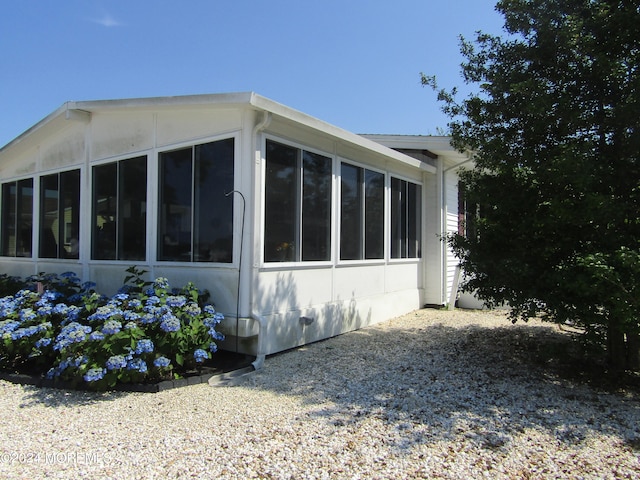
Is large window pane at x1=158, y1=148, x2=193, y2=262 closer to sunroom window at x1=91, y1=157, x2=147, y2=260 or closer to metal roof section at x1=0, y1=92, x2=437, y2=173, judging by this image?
sunroom window at x1=91, y1=157, x2=147, y2=260

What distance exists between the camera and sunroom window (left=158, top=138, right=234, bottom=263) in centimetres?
529

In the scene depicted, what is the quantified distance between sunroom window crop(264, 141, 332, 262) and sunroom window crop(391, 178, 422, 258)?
2101 mm

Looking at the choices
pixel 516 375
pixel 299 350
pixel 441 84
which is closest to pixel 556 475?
pixel 516 375

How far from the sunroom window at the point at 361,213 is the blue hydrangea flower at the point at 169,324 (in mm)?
2979

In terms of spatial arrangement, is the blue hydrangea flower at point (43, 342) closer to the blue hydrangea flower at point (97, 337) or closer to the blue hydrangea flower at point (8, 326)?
the blue hydrangea flower at point (8, 326)

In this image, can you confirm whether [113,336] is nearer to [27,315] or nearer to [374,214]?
[27,315]

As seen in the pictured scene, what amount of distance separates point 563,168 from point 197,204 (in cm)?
407

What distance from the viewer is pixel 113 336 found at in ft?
13.4

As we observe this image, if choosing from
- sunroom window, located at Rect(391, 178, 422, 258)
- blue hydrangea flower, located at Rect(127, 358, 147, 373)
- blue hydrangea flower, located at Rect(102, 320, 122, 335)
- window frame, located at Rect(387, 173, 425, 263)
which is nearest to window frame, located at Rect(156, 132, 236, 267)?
blue hydrangea flower, located at Rect(102, 320, 122, 335)

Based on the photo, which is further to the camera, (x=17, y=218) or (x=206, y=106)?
(x=17, y=218)

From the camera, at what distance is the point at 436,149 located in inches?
341

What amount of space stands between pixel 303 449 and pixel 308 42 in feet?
29.2

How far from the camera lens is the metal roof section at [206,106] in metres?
4.84

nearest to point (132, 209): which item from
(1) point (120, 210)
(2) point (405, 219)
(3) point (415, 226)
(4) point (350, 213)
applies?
(1) point (120, 210)
